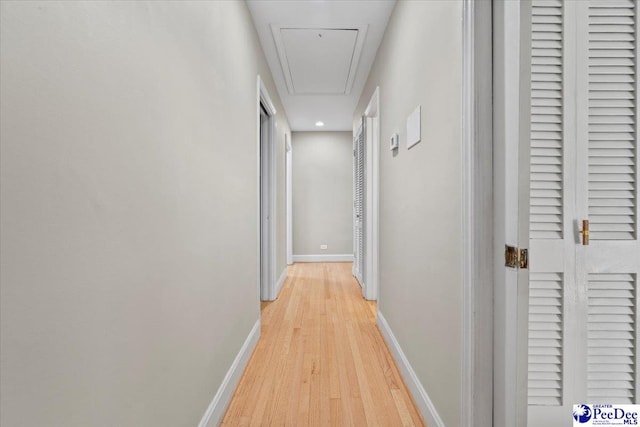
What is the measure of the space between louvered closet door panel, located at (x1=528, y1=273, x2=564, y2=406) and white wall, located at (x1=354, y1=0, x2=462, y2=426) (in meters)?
0.27

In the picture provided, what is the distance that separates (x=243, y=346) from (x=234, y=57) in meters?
1.82

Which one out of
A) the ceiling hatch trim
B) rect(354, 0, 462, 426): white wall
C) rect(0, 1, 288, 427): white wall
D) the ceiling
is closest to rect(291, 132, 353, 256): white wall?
the ceiling

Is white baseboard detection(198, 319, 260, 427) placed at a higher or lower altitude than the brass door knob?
lower

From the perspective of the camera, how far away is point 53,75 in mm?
678

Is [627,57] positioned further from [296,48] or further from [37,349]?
[296,48]

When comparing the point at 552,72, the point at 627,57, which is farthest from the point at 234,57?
the point at 627,57

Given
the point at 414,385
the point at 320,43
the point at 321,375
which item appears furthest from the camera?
the point at 320,43

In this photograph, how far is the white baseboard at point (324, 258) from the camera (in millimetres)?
6578

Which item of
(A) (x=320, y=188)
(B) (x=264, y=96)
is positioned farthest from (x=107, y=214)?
(A) (x=320, y=188)

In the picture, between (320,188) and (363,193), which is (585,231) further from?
(320,188)

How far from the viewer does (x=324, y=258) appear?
6.61 meters

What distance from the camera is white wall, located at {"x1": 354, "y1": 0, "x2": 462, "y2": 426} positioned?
54.4 inches

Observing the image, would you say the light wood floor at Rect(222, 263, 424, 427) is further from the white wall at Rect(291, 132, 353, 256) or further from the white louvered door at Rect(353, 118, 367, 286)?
the white wall at Rect(291, 132, 353, 256)

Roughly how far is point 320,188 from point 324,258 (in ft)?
4.38
